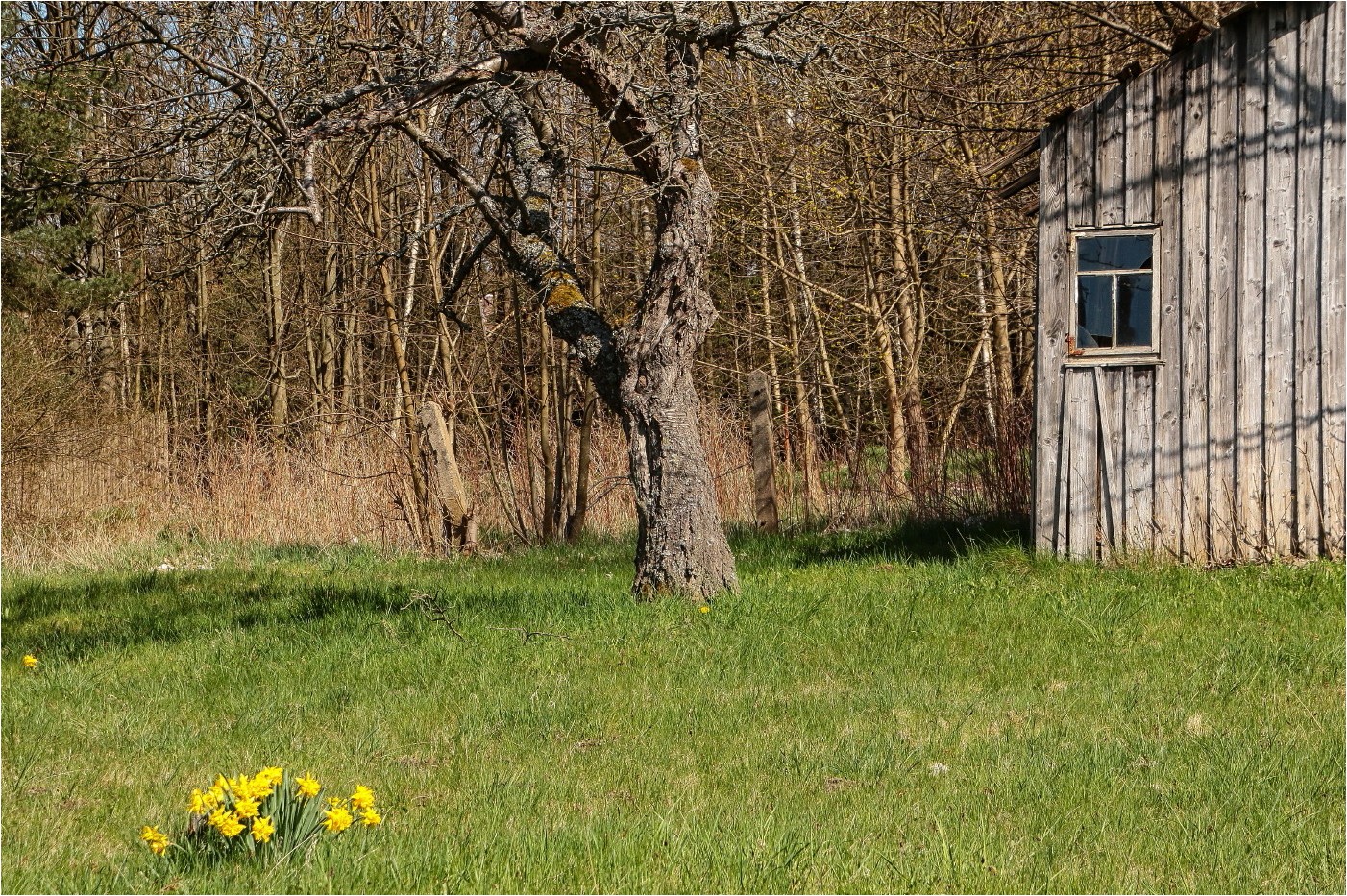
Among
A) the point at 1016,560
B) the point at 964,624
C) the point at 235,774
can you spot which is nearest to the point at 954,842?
the point at 235,774

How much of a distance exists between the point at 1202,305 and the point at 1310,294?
78 cm

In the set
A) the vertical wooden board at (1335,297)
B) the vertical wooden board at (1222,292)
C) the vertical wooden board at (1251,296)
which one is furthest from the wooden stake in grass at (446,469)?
the vertical wooden board at (1335,297)

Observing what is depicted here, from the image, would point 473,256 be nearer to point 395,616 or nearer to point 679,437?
point 679,437

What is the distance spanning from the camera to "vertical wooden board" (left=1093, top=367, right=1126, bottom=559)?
33.2ft

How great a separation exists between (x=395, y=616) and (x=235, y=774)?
10.3ft

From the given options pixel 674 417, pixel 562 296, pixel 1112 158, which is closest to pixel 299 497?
pixel 562 296

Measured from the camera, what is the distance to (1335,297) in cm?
961

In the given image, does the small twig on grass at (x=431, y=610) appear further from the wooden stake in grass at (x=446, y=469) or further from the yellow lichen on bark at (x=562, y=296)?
the wooden stake in grass at (x=446, y=469)

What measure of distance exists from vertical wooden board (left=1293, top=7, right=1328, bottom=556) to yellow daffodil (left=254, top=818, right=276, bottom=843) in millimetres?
8561

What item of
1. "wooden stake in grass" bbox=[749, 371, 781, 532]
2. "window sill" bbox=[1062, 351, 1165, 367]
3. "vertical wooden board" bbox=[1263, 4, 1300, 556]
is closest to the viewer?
"vertical wooden board" bbox=[1263, 4, 1300, 556]

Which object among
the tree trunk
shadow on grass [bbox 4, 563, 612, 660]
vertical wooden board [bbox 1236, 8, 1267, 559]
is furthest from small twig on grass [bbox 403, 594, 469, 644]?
vertical wooden board [bbox 1236, 8, 1267, 559]

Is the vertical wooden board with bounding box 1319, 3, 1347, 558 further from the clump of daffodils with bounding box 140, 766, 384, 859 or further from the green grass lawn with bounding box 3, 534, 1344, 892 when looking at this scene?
the clump of daffodils with bounding box 140, 766, 384, 859

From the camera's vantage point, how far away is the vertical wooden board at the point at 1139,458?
1004 centimetres

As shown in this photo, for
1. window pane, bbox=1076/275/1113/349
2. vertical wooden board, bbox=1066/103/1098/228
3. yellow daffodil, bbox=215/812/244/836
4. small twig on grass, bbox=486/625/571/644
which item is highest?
vertical wooden board, bbox=1066/103/1098/228
